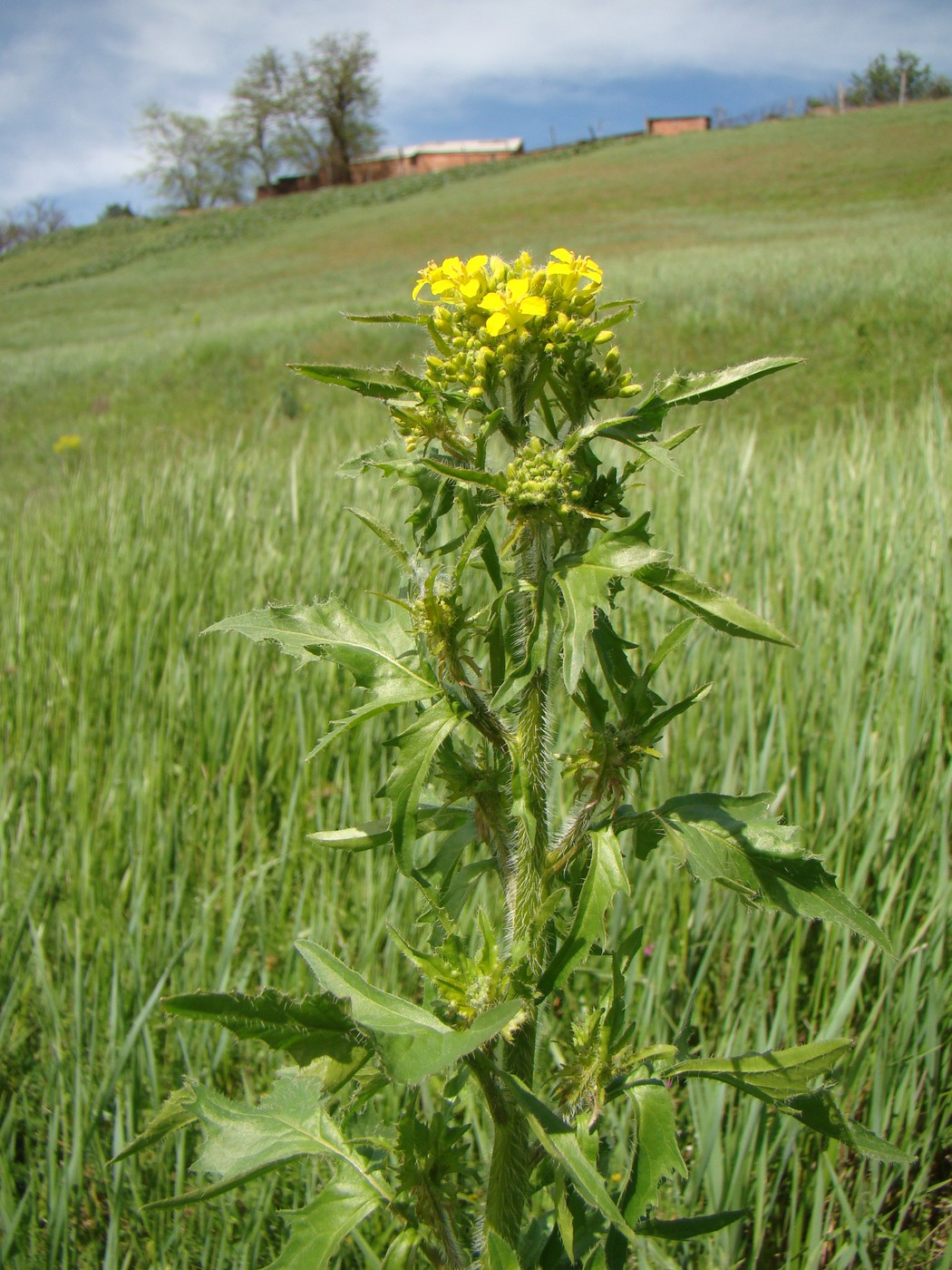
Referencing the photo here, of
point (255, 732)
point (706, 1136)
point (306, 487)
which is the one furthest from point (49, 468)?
point (706, 1136)

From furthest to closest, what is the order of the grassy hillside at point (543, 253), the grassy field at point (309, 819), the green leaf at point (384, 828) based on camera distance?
the grassy hillside at point (543, 253) → the grassy field at point (309, 819) → the green leaf at point (384, 828)

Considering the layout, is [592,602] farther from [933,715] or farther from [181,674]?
[181,674]

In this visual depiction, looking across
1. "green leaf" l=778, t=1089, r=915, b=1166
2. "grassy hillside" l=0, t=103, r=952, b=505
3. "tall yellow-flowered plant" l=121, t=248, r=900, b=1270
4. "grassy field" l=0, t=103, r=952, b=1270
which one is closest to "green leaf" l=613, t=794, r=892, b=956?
"tall yellow-flowered plant" l=121, t=248, r=900, b=1270

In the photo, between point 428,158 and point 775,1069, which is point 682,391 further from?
point 428,158

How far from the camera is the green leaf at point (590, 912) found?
614 mm

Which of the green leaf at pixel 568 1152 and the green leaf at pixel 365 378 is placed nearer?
the green leaf at pixel 568 1152

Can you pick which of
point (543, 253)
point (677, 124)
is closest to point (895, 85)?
point (677, 124)

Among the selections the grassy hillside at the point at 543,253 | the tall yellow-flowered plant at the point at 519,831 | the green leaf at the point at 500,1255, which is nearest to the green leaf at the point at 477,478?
the tall yellow-flowered plant at the point at 519,831

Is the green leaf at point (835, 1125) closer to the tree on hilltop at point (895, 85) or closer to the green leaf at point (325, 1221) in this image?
the green leaf at point (325, 1221)

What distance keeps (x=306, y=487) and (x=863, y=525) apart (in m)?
1.87

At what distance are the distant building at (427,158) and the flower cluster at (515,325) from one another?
4732 cm

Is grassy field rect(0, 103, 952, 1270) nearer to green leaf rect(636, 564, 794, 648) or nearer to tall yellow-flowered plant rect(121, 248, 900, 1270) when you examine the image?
tall yellow-flowered plant rect(121, 248, 900, 1270)

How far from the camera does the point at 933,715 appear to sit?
162 cm

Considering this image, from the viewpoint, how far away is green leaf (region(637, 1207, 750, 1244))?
2.24 feet
